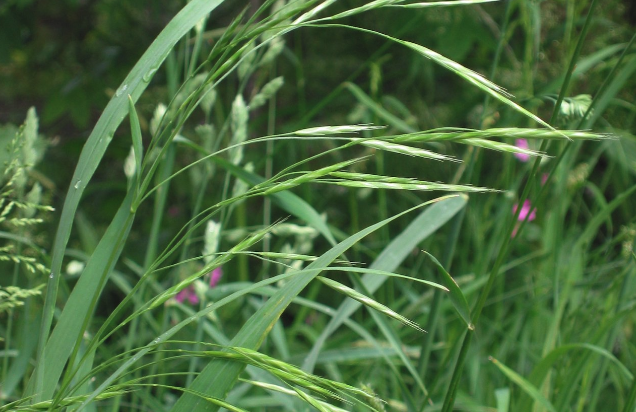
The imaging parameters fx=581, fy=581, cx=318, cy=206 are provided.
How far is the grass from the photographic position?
1.43 ft

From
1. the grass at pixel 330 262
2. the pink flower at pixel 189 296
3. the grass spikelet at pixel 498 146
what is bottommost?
the pink flower at pixel 189 296

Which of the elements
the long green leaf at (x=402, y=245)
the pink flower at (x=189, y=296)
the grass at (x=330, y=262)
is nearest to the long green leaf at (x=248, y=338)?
the grass at (x=330, y=262)

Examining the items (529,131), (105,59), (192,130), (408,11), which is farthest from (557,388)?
(105,59)

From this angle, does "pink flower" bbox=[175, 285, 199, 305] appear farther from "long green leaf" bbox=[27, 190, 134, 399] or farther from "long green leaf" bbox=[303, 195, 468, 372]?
"long green leaf" bbox=[27, 190, 134, 399]

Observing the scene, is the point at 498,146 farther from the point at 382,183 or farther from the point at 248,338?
the point at 248,338

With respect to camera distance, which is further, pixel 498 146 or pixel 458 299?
pixel 458 299

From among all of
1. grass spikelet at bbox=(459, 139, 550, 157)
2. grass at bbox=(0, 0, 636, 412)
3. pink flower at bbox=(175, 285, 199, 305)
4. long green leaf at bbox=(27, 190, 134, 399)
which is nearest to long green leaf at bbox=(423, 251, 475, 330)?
grass at bbox=(0, 0, 636, 412)

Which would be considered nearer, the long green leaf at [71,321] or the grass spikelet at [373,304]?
the grass spikelet at [373,304]

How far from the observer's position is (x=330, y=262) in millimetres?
462

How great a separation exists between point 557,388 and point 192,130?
4.22 feet

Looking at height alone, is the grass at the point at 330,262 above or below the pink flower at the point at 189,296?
above

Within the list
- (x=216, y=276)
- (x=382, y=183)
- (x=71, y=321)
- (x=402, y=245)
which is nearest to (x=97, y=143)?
(x=71, y=321)

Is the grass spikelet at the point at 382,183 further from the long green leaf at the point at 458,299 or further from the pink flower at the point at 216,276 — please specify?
the pink flower at the point at 216,276

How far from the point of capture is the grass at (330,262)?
0.44 m
